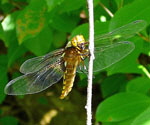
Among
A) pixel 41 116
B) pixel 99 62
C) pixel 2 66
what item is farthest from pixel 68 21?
pixel 41 116

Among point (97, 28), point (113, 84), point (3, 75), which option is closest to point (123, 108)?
point (97, 28)

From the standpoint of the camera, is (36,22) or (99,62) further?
(36,22)

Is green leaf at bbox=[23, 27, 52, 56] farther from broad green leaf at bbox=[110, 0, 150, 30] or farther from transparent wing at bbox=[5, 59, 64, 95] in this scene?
broad green leaf at bbox=[110, 0, 150, 30]

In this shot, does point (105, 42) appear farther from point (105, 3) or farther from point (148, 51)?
point (105, 3)

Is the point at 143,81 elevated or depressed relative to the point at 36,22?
depressed

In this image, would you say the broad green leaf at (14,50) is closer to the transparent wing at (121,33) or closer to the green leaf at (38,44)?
the green leaf at (38,44)

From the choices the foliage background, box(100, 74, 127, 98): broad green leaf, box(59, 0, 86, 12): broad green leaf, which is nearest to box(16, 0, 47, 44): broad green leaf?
the foliage background
